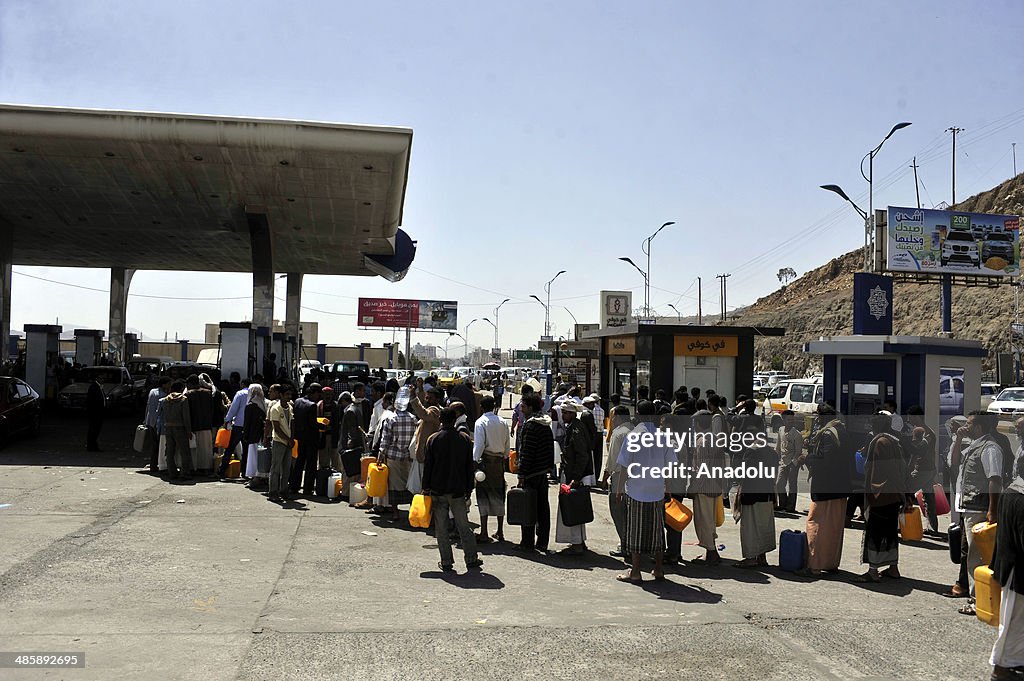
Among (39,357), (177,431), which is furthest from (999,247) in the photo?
(39,357)

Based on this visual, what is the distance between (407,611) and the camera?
7312 millimetres

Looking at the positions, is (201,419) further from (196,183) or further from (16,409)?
(196,183)

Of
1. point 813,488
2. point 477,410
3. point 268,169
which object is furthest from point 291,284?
point 813,488

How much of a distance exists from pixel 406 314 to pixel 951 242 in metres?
60.8

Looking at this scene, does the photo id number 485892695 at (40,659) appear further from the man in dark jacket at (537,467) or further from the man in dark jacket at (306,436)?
the man in dark jacket at (306,436)

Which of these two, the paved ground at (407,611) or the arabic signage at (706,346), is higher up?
the arabic signage at (706,346)

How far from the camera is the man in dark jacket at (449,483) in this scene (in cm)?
882

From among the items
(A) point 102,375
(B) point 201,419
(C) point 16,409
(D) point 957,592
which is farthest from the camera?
(A) point 102,375

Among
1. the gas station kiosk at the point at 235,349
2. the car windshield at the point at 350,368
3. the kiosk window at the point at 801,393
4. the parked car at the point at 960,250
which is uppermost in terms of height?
the parked car at the point at 960,250

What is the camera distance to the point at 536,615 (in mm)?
7309

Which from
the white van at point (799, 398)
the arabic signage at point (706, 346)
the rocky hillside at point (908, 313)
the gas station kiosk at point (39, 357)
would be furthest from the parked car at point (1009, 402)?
the rocky hillside at point (908, 313)

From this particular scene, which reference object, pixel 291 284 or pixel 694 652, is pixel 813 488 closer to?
pixel 694 652

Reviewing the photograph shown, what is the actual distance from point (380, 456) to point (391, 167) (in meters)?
12.4

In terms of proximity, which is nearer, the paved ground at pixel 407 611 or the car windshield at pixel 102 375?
the paved ground at pixel 407 611
